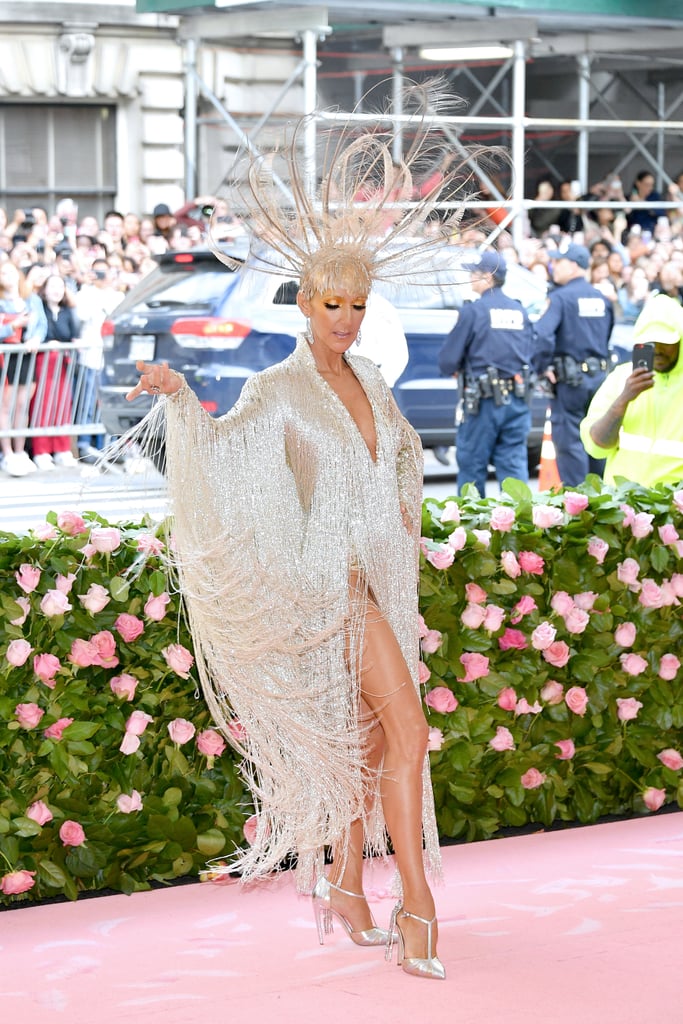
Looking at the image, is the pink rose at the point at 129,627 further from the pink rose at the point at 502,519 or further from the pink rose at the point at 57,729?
the pink rose at the point at 502,519

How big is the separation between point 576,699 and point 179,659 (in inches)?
55.7

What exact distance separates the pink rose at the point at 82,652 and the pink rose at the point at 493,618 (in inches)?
50.0

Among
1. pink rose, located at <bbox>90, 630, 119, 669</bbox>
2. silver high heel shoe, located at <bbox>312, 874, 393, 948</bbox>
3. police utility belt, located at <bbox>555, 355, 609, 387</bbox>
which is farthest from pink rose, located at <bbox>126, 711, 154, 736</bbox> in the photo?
police utility belt, located at <bbox>555, 355, 609, 387</bbox>

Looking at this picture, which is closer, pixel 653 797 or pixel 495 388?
pixel 653 797

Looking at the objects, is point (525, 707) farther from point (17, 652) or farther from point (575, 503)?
point (17, 652)

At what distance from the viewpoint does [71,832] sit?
187 inches

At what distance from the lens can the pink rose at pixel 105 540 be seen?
4785 mm

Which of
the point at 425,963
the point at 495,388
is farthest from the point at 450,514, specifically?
the point at 495,388

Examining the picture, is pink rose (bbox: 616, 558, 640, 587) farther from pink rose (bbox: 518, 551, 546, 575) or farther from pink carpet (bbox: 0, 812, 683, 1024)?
pink carpet (bbox: 0, 812, 683, 1024)

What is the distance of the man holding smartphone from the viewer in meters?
6.38

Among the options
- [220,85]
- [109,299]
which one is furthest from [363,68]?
[109,299]

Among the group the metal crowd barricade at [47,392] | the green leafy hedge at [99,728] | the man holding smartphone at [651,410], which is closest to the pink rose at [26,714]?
the green leafy hedge at [99,728]

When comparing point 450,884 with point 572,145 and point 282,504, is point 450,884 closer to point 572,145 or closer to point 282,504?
point 282,504

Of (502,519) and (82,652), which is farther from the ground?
(502,519)
